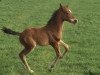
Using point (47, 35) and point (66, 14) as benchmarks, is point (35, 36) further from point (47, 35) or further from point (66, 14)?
point (66, 14)

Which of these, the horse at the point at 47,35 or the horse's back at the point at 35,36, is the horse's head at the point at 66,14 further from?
the horse's back at the point at 35,36

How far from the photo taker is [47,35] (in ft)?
36.8

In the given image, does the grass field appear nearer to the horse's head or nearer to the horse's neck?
the horse's neck

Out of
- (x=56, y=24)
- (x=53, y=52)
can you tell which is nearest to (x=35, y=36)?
(x=56, y=24)

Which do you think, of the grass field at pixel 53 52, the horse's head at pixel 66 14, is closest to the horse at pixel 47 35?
→ the horse's head at pixel 66 14

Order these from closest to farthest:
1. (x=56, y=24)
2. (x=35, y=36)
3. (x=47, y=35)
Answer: (x=35, y=36)
(x=47, y=35)
(x=56, y=24)

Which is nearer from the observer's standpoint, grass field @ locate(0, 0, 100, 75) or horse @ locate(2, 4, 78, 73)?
horse @ locate(2, 4, 78, 73)

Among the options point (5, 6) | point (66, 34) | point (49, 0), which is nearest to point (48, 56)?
point (66, 34)

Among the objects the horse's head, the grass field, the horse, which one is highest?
the horse's head

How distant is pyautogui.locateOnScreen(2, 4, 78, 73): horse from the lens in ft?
35.4

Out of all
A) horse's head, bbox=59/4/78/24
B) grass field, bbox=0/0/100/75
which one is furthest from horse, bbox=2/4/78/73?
grass field, bbox=0/0/100/75

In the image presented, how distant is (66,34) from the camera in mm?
18438

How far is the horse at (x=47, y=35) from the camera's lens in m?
10.8

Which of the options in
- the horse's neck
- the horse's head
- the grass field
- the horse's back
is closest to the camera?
the horse's back
